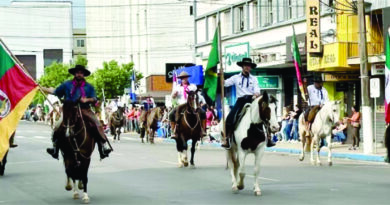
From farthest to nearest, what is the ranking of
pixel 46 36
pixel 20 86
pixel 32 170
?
pixel 46 36 < pixel 32 170 < pixel 20 86

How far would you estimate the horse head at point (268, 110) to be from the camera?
1380cm

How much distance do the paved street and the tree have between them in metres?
43.4

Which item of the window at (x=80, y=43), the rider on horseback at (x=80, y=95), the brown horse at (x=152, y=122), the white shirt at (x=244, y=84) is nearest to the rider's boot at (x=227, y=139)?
the white shirt at (x=244, y=84)

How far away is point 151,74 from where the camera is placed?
7088cm

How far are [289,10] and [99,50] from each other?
5573 cm

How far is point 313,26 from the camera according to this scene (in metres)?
31.8

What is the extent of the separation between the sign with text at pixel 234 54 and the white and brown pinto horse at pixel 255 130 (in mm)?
26700

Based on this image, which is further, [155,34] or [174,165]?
[155,34]

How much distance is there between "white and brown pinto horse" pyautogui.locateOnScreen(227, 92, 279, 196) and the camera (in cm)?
1384

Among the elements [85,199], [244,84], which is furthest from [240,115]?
[85,199]

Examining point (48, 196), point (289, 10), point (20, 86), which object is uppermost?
point (289, 10)

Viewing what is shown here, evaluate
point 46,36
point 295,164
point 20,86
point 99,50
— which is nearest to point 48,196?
point 20,86

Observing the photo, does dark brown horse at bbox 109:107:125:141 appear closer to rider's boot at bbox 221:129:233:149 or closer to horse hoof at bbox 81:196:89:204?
rider's boot at bbox 221:129:233:149

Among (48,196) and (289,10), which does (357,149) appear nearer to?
(289,10)
